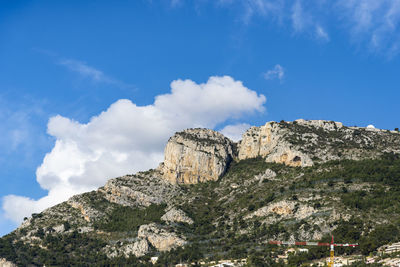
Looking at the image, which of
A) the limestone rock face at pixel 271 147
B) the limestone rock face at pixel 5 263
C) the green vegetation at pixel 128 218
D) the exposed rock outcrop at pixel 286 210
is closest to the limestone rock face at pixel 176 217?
the green vegetation at pixel 128 218

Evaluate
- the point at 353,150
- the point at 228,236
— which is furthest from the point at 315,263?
the point at 353,150

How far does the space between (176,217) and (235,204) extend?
17630 millimetres

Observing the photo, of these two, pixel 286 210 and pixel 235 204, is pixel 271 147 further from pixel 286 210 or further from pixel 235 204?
pixel 286 210

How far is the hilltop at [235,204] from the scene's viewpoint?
129 metres

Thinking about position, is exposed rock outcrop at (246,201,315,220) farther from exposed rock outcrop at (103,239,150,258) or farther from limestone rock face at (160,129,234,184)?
limestone rock face at (160,129,234,184)

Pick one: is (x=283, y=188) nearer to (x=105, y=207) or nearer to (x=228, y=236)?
(x=228, y=236)

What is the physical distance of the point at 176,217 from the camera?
158 meters

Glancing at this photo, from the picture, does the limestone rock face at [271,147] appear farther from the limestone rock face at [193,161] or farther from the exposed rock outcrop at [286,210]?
the exposed rock outcrop at [286,210]

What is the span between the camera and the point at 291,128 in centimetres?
18438

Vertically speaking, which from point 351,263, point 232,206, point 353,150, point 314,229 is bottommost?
point 351,263

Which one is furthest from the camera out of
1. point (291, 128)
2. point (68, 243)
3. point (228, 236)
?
point (291, 128)

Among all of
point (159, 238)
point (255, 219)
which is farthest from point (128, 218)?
point (255, 219)

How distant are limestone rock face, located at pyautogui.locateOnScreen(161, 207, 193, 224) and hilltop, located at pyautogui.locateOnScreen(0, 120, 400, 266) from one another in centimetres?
35

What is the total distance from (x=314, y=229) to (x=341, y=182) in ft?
73.0
